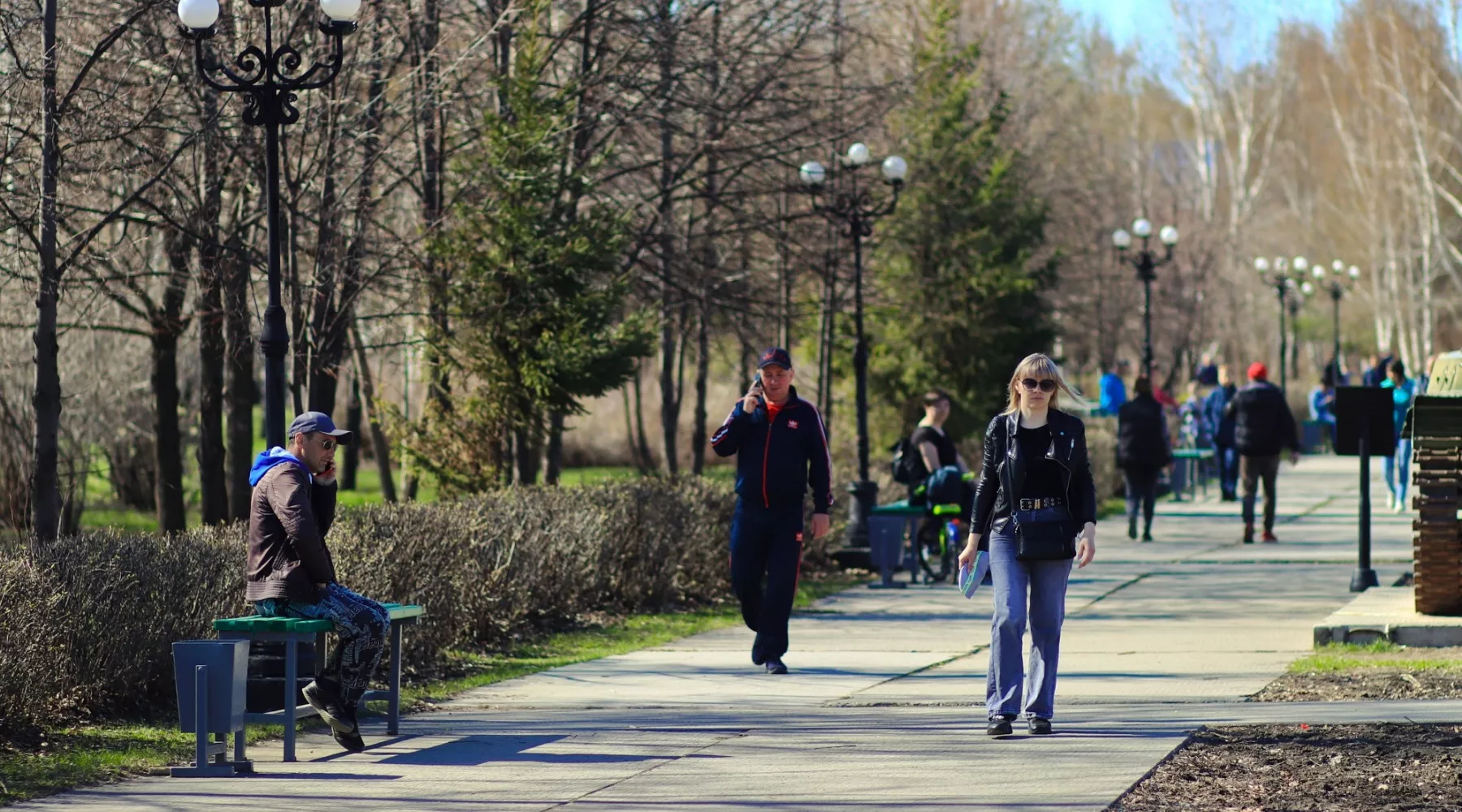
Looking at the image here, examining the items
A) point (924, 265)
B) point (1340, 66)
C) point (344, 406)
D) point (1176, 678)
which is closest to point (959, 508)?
point (1176, 678)

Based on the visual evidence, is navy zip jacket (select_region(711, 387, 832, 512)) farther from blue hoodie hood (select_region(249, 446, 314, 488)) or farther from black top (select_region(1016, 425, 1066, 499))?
blue hoodie hood (select_region(249, 446, 314, 488))

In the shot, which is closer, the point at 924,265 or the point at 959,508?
the point at 959,508

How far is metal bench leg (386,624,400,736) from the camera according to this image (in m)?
8.85

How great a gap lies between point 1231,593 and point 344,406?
22745 millimetres

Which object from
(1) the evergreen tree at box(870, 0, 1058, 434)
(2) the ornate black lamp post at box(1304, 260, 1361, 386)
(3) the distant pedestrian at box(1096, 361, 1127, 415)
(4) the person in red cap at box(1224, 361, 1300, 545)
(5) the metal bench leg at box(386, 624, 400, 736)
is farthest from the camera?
(2) the ornate black lamp post at box(1304, 260, 1361, 386)

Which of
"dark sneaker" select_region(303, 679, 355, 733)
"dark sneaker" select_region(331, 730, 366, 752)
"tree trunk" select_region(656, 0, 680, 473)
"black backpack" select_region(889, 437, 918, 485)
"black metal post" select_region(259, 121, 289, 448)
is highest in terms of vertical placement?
"tree trunk" select_region(656, 0, 680, 473)

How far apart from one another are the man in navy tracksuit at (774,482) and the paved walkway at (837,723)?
0.40m

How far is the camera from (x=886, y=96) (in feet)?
73.2

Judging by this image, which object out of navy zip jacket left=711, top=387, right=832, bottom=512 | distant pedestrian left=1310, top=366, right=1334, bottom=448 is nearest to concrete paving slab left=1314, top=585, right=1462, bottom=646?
navy zip jacket left=711, top=387, right=832, bottom=512

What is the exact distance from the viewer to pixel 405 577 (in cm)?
Answer: 1166

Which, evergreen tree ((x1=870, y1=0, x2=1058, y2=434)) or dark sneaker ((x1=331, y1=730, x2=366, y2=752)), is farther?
evergreen tree ((x1=870, y1=0, x2=1058, y2=434))

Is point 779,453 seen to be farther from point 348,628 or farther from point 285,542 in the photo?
point 285,542

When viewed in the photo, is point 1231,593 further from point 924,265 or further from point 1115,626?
point 924,265

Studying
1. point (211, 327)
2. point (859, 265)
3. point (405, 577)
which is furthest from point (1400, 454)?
point (405, 577)
